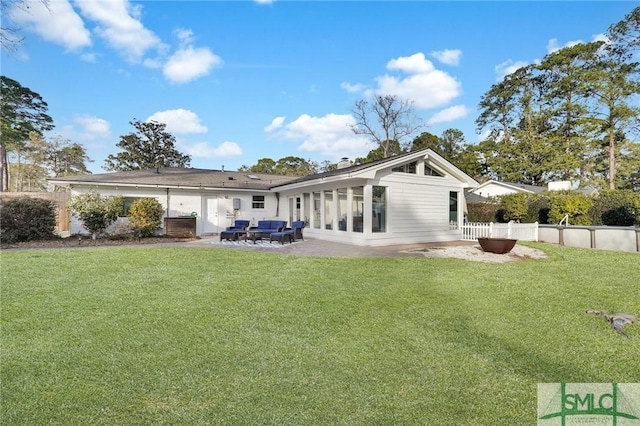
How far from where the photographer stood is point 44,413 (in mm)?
2467

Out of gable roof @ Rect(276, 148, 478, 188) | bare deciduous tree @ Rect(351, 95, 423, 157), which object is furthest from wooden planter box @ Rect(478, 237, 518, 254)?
bare deciduous tree @ Rect(351, 95, 423, 157)

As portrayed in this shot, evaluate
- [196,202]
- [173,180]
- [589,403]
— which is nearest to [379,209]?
[196,202]

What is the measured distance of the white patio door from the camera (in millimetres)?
17531

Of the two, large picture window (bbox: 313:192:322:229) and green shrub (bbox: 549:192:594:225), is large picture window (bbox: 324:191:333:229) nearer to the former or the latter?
large picture window (bbox: 313:192:322:229)

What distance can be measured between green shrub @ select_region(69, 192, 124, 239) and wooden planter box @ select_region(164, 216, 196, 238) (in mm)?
2005

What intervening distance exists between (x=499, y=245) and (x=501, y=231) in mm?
4555

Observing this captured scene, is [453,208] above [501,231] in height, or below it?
above

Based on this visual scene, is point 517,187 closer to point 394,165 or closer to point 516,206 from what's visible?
point 516,206

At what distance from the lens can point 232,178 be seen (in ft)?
65.5

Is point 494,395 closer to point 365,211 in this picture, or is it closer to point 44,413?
point 44,413

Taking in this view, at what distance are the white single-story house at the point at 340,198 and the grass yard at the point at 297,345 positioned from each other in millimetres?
5883

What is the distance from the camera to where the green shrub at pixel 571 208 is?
16.1 metres

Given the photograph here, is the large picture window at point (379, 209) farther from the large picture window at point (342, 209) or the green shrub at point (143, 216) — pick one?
the green shrub at point (143, 216)

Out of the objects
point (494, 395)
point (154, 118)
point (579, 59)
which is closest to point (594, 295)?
point (494, 395)
